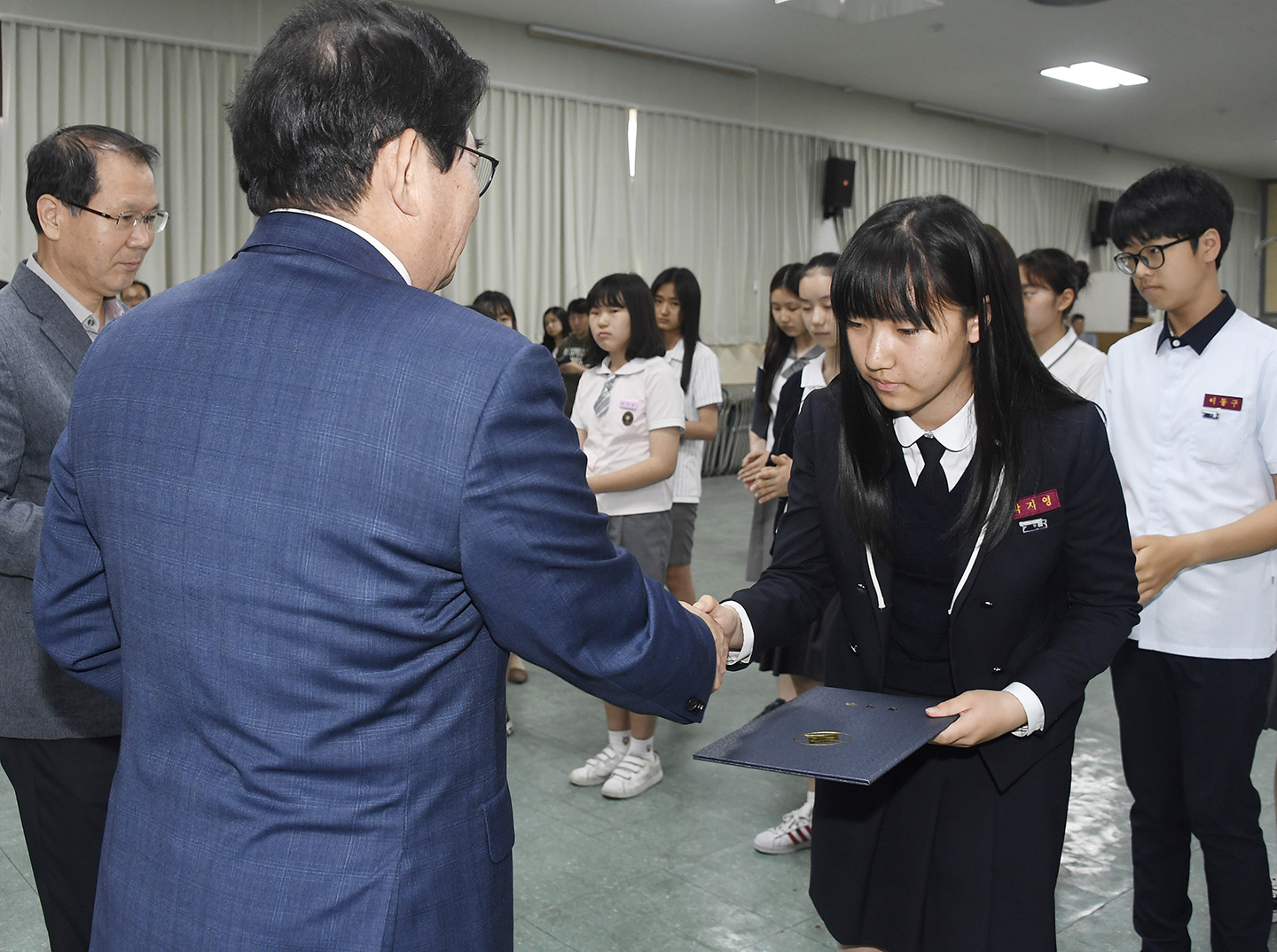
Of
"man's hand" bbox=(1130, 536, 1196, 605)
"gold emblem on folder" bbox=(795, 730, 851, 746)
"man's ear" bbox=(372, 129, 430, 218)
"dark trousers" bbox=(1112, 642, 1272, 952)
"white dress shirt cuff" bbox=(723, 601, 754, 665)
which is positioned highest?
"man's ear" bbox=(372, 129, 430, 218)

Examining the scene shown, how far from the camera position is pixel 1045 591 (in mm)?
1555

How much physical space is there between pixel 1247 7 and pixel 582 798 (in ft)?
27.7

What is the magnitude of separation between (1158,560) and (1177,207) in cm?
72

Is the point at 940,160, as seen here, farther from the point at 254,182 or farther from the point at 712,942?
the point at 254,182

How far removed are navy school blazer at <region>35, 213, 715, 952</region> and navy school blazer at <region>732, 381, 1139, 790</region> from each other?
613mm

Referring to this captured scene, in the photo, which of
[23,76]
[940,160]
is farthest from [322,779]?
[940,160]

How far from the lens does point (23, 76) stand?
273 inches

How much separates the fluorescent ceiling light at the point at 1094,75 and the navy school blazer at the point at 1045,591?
10074mm

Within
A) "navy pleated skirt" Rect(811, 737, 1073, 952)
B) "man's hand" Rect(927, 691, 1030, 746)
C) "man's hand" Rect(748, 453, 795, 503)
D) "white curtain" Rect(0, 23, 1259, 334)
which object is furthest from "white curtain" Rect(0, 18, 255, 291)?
"man's hand" Rect(927, 691, 1030, 746)

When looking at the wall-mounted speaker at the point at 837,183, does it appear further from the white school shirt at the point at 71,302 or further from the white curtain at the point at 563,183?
the white school shirt at the point at 71,302

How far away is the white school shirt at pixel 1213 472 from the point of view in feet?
6.74

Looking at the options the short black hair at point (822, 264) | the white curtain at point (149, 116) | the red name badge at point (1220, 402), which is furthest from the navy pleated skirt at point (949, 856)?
the white curtain at point (149, 116)

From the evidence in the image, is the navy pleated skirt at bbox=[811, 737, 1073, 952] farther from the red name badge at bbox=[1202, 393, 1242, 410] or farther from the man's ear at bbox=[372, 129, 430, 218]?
the man's ear at bbox=[372, 129, 430, 218]

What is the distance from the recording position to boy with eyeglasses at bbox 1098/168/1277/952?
6.68ft
